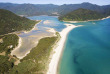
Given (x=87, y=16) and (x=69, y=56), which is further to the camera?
(x=87, y=16)

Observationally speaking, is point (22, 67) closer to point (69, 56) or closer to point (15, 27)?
point (69, 56)

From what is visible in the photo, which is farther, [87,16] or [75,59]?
[87,16]

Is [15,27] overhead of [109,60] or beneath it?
overhead

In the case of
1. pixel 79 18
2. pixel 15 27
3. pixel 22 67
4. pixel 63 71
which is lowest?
pixel 63 71

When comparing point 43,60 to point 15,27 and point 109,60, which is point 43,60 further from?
point 15,27

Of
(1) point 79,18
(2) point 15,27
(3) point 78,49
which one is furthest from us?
(1) point 79,18

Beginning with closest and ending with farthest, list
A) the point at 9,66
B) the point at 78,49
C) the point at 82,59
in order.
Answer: the point at 9,66
the point at 82,59
the point at 78,49

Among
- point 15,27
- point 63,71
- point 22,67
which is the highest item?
point 15,27

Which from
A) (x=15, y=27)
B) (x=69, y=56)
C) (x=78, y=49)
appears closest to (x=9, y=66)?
(x=69, y=56)

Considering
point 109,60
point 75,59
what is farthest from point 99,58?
point 75,59
